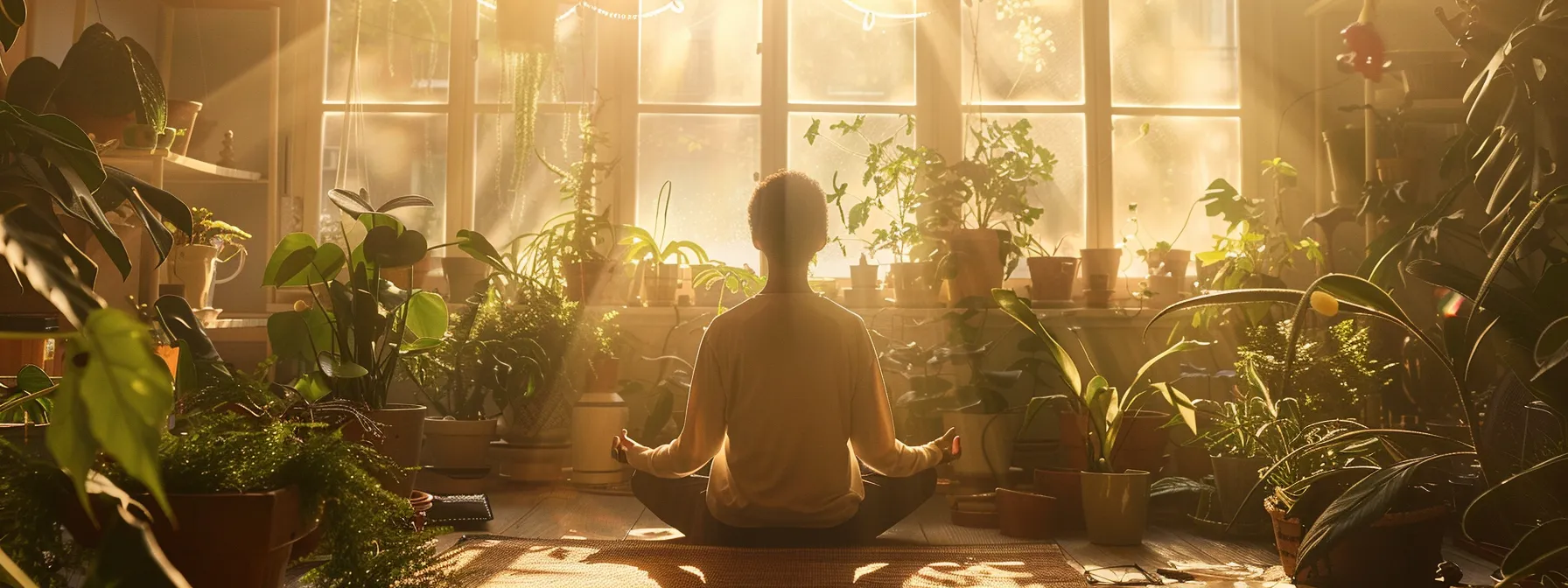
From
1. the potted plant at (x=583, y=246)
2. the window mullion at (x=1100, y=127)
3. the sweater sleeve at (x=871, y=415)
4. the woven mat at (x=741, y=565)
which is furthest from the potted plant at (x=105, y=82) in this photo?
the window mullion at (x=1100, y=127)

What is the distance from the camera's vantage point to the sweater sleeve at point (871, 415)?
257 cm

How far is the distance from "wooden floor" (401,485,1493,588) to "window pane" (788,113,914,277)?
1.22 meters

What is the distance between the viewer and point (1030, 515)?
2.99 meters

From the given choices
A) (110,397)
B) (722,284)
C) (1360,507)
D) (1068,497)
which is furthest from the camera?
(722,284)

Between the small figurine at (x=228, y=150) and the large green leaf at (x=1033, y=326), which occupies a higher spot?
the small figurine at (x=228, y=150)

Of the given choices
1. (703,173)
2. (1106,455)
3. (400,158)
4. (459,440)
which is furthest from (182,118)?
(1106,455)

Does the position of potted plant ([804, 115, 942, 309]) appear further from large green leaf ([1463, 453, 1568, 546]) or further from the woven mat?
large green leaf ([1463, 453, 1568, 546])

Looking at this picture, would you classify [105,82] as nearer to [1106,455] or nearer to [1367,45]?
[1106,455]

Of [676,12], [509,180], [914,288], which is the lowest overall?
[914,288]

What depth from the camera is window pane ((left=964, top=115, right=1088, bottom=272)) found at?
444cm

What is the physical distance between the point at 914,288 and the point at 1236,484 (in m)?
1.47

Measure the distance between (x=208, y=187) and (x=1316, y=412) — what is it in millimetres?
3981

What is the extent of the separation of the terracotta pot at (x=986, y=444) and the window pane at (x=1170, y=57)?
5.51ft

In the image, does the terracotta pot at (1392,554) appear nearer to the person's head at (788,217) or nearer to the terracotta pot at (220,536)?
the person's head at (788,217)
